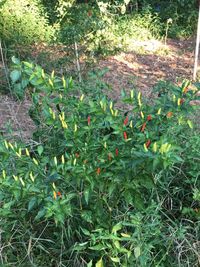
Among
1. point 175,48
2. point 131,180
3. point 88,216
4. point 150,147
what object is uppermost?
point 150,147

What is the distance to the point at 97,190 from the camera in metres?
2.47

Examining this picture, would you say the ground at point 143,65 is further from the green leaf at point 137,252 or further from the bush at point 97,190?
the green leaf at point 137,252

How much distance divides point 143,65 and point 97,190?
431cm

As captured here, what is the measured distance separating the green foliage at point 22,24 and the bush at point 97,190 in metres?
4.01

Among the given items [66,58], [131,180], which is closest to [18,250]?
[131,180]

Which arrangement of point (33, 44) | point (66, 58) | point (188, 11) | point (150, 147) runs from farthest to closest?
point (188, 11) < point (33, 44) < point (66, 58) < point (150, 147)

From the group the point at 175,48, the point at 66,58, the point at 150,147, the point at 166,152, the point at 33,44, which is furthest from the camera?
the point at 175,48

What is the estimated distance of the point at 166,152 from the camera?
2084 mm

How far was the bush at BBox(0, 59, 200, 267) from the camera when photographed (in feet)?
7.47

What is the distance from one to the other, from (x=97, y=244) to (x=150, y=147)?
1.95ft

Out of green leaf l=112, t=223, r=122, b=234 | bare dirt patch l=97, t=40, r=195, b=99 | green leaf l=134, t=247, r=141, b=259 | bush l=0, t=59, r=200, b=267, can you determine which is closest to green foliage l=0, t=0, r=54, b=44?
bare dirt patch l=97, t=40, r=195, b=99

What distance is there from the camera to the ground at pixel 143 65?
5542 millimetres

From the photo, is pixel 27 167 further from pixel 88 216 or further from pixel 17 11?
pixel 17 11

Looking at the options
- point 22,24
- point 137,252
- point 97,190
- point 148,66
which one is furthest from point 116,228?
point 22,24
